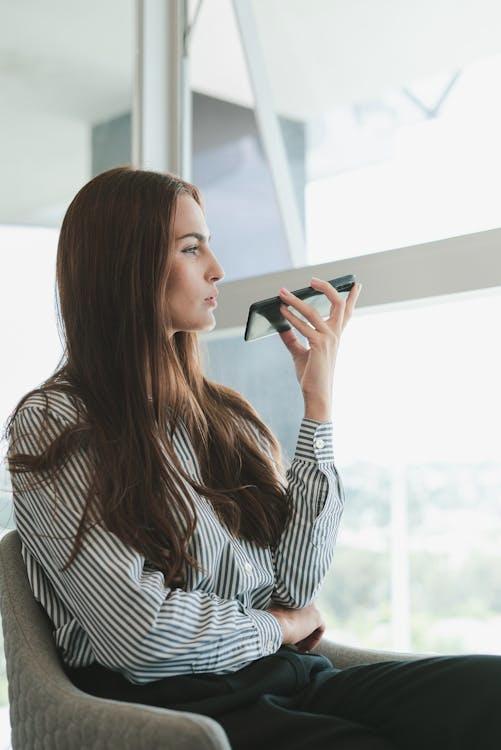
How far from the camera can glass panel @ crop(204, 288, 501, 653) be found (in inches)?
132

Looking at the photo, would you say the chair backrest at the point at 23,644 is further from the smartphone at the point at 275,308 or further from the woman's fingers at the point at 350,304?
the woman's fingers at the point at 350,304

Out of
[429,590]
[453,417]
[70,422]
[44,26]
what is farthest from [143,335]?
[429,590]

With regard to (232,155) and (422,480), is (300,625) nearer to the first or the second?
(232,155)

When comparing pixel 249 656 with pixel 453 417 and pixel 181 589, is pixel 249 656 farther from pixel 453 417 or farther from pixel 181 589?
pixel 453 417

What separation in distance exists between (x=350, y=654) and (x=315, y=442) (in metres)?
0.36

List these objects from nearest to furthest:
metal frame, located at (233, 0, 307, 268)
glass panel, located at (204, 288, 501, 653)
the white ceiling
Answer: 1. the white ceiling
2. metal frame, located at (233, 0, 307, 268)
3. glass panel, located at (204, 288, 501, 653)

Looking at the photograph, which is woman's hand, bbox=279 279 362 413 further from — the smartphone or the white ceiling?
the white ceiling

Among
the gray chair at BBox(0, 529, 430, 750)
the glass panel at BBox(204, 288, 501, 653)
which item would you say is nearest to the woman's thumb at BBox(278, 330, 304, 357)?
the gray chair at BBox(0, 529, 430, 750)

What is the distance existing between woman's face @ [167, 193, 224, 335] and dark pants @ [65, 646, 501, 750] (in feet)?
1.93

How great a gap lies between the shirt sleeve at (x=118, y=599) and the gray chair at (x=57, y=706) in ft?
0.19

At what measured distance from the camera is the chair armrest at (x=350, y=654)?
140 cm

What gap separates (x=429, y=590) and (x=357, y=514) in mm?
526

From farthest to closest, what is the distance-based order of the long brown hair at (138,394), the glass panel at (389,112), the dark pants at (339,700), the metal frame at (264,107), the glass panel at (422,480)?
Answer: the glass panel at (422,480) < the metal frame at (264,107) < the glass panel at (389,112) < the long brown hair at (138,394) < the dark pants at (339,700)

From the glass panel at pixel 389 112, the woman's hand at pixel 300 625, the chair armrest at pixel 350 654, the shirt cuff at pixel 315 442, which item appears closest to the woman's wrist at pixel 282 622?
the woman's hand at pixel 300 625
